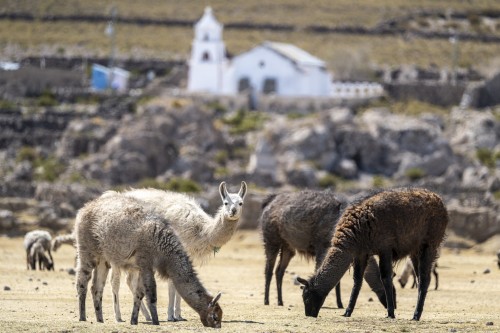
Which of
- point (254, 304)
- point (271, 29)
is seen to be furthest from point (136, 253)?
point (271, 29)

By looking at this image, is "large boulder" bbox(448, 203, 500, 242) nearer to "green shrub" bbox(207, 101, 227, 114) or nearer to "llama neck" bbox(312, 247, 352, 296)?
"llama neck" bbox(312, 247, 352, 296)

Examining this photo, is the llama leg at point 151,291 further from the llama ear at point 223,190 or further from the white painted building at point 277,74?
the white painted building at point 277,74

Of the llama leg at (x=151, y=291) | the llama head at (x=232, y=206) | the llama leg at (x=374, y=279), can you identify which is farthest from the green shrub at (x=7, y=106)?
the llama leg at (x=151, y=291)

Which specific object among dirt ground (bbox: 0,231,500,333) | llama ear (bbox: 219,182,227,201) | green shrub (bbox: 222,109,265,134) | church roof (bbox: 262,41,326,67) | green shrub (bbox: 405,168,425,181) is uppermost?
church roof (bbox: 262,41,326,67)

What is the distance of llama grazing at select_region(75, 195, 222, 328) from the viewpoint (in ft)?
69.6

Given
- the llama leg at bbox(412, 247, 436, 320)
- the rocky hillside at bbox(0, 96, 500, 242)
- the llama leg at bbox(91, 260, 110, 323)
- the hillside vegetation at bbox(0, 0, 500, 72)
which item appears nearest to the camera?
the llama leg at bbox(91, 260, 110, 323)

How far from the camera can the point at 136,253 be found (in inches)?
847

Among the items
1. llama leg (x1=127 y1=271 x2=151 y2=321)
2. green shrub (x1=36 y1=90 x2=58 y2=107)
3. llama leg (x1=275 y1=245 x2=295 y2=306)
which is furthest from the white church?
llama leg (x1=127 y1=271 x2=151 y2=321)

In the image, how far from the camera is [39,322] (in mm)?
20562

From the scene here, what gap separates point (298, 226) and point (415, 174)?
132ft

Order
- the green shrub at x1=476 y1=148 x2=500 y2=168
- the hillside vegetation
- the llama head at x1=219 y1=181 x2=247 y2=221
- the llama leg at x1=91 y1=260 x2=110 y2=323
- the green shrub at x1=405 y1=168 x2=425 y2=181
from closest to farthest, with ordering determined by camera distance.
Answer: the llama leg at x1=91 y1=260 x2=110 y2=323, the llama head at x1=219 y1=181 x2=247 y2=221, the green shrub at x1=405 y1=168 x2=425 y2=181, the green shrub at x1=476 y1=148 x2=500 y2=168, the hillside vegetation

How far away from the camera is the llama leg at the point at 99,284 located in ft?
72.6

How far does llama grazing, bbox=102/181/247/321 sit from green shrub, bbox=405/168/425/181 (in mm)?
42940

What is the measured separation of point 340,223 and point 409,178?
4464 cm
